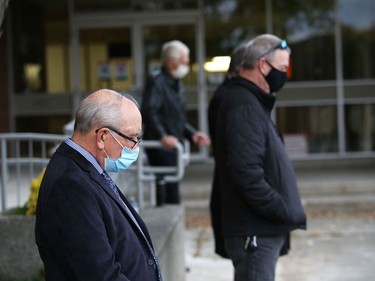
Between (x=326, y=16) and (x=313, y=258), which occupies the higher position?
(x=326, y=16)

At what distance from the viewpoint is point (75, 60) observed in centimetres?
1276

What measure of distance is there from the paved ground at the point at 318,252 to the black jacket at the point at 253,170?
2.71 meters

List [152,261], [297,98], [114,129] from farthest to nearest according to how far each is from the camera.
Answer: [297,98], [152,261], [114,129]

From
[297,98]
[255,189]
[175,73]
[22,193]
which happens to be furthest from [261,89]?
[297,98]

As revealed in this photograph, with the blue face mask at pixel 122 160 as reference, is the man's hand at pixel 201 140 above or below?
below

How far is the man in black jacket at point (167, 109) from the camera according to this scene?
6.15 m

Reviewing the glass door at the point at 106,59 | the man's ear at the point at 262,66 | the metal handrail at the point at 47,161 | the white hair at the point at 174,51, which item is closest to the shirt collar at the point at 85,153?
the man's ear at the point at 262,66

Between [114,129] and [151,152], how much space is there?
401 cm

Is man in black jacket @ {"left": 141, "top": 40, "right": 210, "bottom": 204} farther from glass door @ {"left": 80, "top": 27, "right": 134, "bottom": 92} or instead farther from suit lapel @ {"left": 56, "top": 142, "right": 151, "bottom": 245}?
glass door @ {"left": 80, "top": 27, "right": 134, "bottom": 92}

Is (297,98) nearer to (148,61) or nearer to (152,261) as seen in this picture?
(148,61)

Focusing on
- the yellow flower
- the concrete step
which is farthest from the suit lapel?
the concrete step

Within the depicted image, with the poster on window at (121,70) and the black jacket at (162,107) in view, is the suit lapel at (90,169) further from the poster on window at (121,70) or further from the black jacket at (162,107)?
the poster on window at (121,70)

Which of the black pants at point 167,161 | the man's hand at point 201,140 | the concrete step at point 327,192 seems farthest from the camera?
the concrete step at point 327,192

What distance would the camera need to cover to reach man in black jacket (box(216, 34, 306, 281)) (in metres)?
3.84
